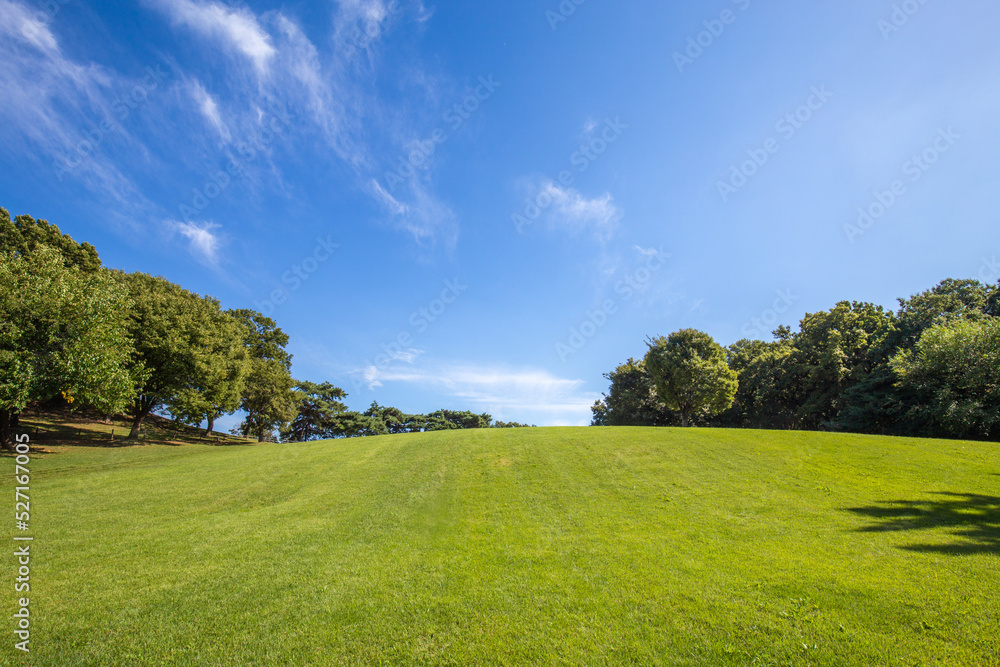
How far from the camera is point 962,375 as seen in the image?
2492 centimetres

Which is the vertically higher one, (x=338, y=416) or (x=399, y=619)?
(x=338, y=416)

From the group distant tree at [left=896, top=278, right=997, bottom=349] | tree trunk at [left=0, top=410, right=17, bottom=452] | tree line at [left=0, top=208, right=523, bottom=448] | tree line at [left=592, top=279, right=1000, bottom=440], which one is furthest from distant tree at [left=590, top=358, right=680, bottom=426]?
tree trunk at [left=0, top=410, right=17, bottom=452]

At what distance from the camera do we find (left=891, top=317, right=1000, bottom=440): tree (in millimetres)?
23062

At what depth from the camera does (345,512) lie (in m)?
11.6

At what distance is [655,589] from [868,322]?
5238 centimetres

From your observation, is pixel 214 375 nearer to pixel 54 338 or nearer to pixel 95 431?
pixel 95 431

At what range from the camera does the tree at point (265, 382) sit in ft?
142

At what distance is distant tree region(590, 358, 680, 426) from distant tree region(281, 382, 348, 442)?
Answer: 4068cm

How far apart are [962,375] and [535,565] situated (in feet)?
114

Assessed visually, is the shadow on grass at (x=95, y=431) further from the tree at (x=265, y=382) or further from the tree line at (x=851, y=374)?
the tree line at (x=851, y=374)

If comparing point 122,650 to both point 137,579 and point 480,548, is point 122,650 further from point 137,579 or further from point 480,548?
point 480,548

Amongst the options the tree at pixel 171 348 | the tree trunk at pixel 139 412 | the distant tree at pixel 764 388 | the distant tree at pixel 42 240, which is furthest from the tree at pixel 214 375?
the distant tree at pixel 764 388

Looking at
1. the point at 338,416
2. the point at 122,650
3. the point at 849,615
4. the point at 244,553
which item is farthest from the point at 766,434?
the point at 338,416

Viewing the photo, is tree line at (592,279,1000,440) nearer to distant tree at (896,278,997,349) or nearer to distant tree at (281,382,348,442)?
distant tree at (896,278,997,349)
